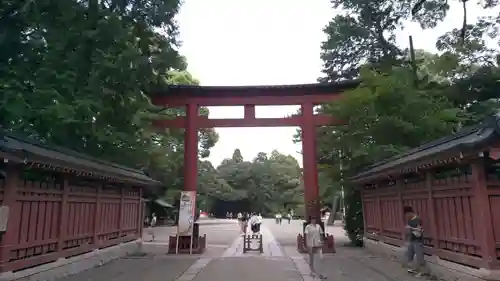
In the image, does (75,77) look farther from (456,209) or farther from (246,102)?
(456,209)

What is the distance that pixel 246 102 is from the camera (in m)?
21.7

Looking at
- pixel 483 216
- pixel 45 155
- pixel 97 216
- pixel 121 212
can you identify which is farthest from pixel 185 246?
pixel 483 216

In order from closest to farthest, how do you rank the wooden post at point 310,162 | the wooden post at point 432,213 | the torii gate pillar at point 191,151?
1. the wooden post at point 432,213
2. the wooden post at point 310,162
3. the torii gate pillar at point 191,151

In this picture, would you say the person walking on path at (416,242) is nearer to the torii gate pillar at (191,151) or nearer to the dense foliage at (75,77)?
the dense foliage at (75,77)

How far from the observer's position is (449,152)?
334 inches

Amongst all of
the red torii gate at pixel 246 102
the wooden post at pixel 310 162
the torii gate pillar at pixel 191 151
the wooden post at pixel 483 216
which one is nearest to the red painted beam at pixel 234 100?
the red torii gate at pixel 246 102

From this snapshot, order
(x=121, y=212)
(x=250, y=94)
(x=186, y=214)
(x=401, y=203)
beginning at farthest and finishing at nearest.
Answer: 1. (x=250, y=94)
2. (x=186, y=214)
3. (x=121, y=212)
4. (x=401, y=203)

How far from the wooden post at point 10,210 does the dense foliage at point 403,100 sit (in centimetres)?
1204

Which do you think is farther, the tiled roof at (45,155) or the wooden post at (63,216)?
the wooden post at (63,216)

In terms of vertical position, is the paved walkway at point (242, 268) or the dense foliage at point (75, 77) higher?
the dense foliage at point (75, 77)

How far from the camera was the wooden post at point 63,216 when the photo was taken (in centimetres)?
1073

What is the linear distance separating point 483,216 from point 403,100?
934 cm

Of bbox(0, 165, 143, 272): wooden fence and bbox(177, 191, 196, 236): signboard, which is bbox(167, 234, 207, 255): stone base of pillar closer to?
bbox(177, 191, 196, 236): signboard

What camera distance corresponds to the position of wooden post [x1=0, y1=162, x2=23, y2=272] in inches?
326
